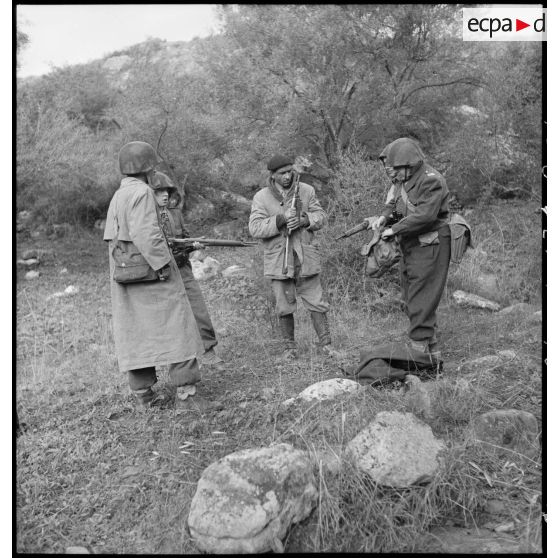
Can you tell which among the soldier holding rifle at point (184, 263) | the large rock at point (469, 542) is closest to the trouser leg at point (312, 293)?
the soldier holding rifle at point (184, 263)

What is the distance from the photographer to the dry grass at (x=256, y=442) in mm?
2789

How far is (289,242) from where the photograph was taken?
5121 millimetres

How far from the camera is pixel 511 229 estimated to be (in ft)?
31.3

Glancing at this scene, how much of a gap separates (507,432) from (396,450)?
817 millimetres

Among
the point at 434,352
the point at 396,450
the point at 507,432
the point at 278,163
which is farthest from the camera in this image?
the point at 278,163

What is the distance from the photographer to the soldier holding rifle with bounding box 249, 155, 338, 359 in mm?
5113

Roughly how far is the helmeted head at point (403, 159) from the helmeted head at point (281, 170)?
1.12m

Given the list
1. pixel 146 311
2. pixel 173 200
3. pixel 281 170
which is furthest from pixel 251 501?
pixel 173 200

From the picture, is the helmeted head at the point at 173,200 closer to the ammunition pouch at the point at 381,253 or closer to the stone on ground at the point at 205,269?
the ammunition pouch at the point at 381,253

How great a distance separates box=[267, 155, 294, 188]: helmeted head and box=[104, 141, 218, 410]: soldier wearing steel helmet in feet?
4.39

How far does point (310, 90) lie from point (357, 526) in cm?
832

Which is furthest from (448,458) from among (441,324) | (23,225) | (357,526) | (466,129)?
(23,225)

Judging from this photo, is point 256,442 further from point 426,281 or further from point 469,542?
point 426,281

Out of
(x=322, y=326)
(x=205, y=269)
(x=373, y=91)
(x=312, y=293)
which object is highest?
(x=373, y=91)
